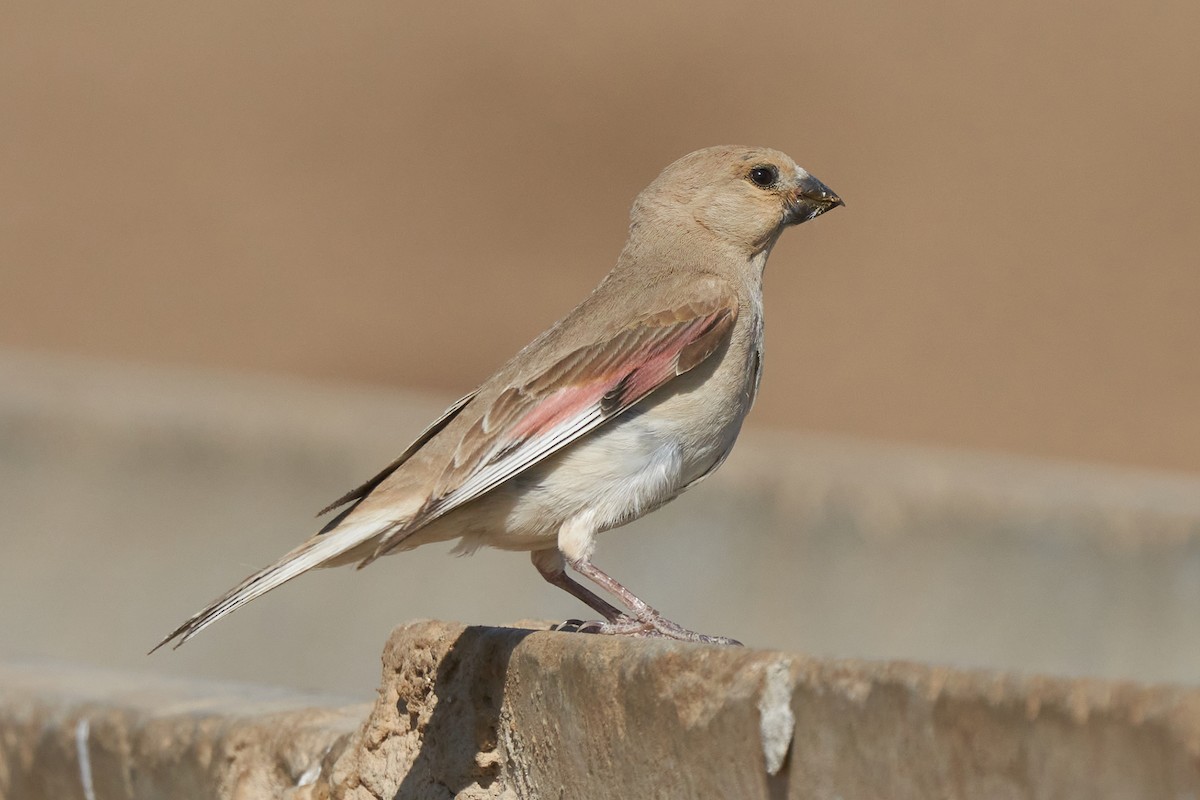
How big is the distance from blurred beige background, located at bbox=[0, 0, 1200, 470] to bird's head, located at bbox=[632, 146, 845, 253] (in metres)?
8.26

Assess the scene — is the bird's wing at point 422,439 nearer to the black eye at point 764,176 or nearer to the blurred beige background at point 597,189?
the black eye at point 764,176

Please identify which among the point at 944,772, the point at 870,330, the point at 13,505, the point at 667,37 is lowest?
the point at 944,772

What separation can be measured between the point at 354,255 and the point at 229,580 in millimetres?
11206

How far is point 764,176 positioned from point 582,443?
1.26 m

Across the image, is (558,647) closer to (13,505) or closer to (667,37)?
(13,505)

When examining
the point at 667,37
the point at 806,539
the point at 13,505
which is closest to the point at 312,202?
the point at 667,37

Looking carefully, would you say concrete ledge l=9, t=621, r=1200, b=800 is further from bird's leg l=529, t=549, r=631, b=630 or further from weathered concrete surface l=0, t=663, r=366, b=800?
bird's leg l=529, t=549, r=631, b=630

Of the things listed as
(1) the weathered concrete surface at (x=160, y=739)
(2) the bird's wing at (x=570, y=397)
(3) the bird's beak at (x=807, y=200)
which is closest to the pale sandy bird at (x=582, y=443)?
(2) the bird's wing at (x=570, y=397)

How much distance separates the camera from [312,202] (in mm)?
19922

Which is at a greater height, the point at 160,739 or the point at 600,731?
the point at 160,739

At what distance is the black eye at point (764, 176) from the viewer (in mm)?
5539

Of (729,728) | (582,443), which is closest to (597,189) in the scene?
(582,443)

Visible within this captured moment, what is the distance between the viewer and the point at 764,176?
18.2 feet

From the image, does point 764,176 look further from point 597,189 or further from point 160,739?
point 597,189
